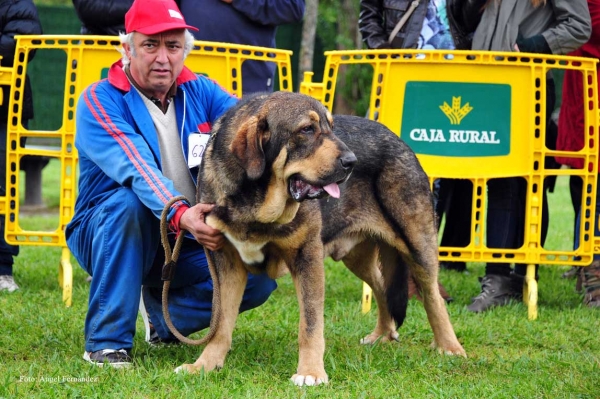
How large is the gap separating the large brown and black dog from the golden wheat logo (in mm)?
1241

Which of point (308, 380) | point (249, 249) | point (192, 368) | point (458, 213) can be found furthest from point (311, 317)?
point (458, 213)

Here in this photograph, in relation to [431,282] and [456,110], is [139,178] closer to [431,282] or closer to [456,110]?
[431,282]

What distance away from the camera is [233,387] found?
4.07m

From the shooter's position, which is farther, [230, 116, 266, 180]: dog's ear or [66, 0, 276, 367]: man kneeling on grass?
[66, 0, 276, 367]: man kneeling on grass

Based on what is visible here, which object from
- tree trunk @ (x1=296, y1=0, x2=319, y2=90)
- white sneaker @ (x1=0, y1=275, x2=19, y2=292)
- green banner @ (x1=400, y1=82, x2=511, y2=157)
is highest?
tree trunk @ (x1=296, y1=0, x2=319, y2=90)

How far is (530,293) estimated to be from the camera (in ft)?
20.2

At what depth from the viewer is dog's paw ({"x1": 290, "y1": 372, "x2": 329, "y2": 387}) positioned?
13.6 ft

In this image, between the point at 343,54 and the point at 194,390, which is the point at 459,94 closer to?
the point at 343,54

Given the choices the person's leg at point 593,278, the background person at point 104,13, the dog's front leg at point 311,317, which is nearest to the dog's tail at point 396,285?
the dog's front leg at point 311,317

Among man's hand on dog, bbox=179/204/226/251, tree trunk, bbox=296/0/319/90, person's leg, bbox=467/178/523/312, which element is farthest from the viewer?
tree trunk, bbox=296/0/319/90

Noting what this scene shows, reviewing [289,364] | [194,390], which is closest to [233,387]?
[194,390]

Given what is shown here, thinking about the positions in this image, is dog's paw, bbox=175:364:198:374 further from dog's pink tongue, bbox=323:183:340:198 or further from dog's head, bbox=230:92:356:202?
dog's pink tongue, bbox=323:183:340:198

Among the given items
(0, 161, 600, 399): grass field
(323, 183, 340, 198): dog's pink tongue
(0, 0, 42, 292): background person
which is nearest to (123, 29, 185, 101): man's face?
(323, 183, 340, 198): dog's pink tongue

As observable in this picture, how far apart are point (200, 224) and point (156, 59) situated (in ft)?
3.00
